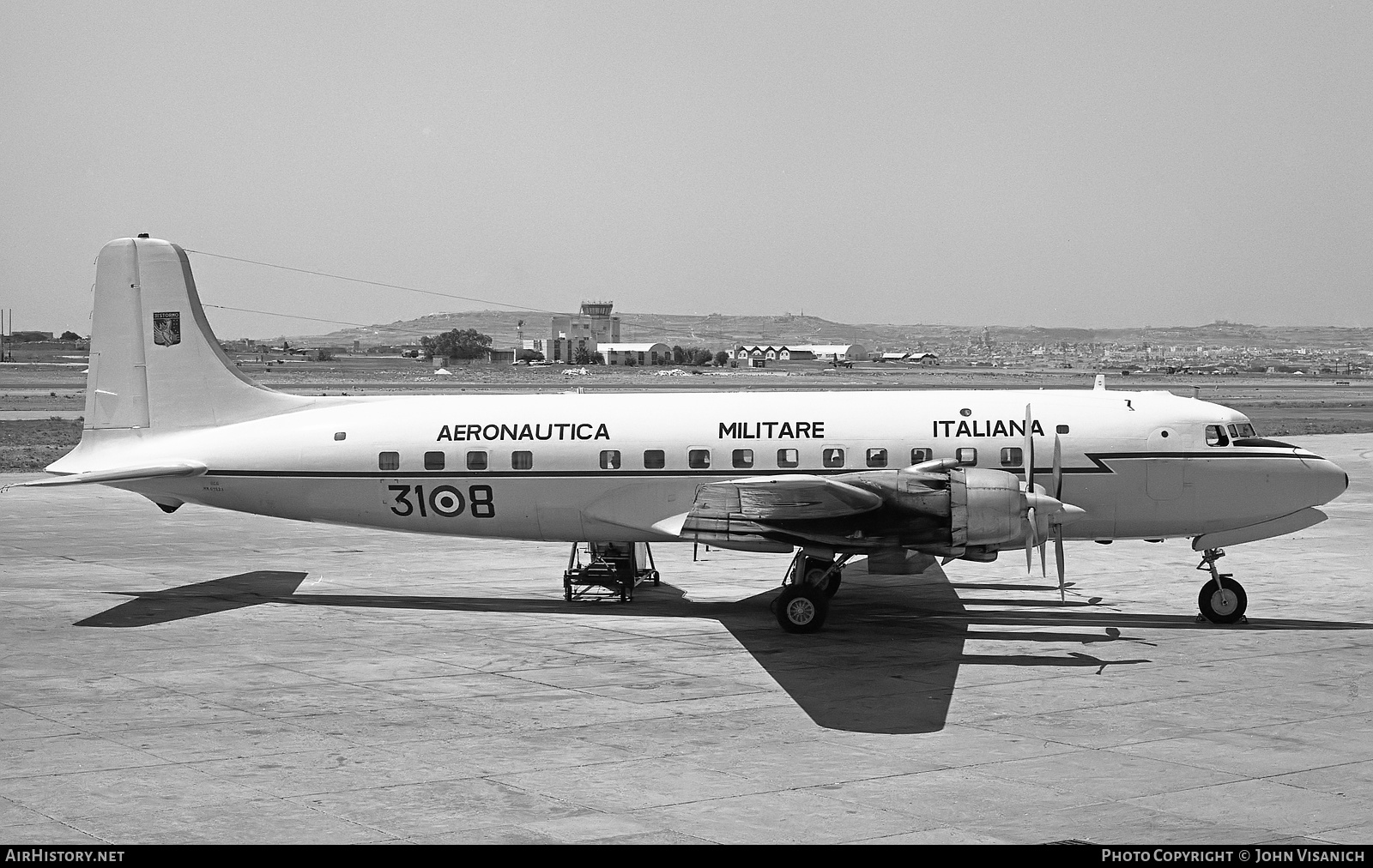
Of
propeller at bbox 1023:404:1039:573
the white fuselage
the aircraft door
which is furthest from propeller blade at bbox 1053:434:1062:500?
the aircraft door

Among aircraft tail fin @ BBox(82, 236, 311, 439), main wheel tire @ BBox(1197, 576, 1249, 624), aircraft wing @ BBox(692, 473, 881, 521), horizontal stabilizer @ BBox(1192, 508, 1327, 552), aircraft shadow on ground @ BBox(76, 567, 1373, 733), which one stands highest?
aircraft tail fin @ BBox(82, 236, 311, 439)

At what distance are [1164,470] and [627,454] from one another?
29.0 feet

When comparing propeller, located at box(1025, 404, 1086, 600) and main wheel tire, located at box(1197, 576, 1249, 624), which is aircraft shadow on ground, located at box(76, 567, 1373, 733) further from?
propeller, located at box(1025, 404, 1086, 600)

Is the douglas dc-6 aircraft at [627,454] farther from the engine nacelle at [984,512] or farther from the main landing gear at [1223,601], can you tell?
the engine nacelle at [984,512]

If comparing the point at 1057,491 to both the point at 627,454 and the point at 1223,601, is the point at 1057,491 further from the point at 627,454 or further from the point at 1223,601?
the point at 627,454

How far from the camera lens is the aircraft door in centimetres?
2108

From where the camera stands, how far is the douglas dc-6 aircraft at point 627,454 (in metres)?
20.9

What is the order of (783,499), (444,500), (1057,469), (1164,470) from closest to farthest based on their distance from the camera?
1. (783,499)
2. (1057,469)
3. (1164,470)
4. (444,500)

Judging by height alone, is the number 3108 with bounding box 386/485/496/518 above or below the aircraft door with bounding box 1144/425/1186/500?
below

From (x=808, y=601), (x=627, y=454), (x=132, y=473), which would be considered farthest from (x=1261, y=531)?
(x=132, y=473)

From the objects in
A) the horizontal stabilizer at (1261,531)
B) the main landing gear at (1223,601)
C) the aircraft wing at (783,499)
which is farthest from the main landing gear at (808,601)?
the horizontal stabilizer at (1261,531)

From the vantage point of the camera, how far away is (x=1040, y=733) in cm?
1417

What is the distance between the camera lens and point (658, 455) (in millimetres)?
21828

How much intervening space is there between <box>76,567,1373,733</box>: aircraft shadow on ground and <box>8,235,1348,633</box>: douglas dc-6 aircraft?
105cm
